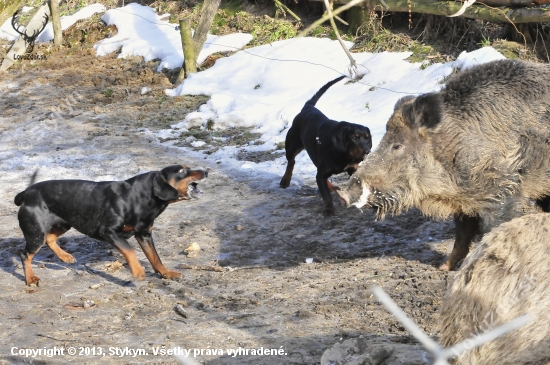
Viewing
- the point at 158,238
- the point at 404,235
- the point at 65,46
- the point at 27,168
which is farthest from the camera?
the point at 65,46

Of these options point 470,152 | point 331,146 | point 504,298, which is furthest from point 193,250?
point 504,298

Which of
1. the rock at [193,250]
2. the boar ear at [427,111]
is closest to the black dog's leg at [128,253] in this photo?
the rock at [193,250]

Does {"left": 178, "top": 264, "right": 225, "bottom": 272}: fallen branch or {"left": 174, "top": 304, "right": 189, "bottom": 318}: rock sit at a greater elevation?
{"left": 174, "top": 304, "right": 189, "bottom": 318}: rock

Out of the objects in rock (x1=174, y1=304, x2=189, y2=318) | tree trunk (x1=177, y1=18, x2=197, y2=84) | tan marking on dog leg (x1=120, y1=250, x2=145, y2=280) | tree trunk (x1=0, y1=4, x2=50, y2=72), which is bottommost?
tree trunk (x1=0, y1=4, x2=50, y2=72)

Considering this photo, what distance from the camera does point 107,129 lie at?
1270 cm

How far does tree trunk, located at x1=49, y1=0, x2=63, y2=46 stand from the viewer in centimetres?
1812

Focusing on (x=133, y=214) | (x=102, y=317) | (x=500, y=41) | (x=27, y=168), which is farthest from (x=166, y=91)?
(x=102, y=317)

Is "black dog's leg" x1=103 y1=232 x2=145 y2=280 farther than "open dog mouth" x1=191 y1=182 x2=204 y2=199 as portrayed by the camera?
No

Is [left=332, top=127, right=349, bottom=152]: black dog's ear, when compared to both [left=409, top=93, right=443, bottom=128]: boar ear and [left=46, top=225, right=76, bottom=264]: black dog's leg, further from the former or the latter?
[left=46, top=225, right=76, bottom=264]: black dog's leg

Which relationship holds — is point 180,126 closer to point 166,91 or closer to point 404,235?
point 166,91

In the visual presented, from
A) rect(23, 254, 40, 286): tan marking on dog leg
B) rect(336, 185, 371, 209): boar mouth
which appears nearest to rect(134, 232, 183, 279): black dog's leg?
rect(23, 254, 40, 286): tan marking on dog leg

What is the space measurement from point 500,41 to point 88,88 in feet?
28.8

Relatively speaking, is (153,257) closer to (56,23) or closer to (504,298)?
(504,298)

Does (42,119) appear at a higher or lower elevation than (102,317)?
lower
